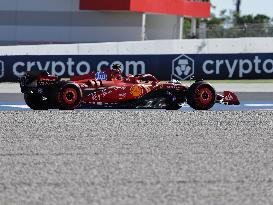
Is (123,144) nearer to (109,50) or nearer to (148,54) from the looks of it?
(148,54)

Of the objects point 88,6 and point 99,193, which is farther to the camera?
point 88,6

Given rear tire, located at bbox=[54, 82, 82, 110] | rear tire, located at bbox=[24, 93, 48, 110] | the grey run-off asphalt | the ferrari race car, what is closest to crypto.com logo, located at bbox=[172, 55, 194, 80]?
the ferrari race car

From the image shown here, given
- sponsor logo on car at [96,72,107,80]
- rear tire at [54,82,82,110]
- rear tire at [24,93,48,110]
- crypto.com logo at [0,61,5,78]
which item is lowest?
crypto.com logo at [0,61,5,78]

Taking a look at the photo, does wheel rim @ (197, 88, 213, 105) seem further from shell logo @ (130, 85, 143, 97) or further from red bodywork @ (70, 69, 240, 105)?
shell logo @ (130, 85, 143, 97)

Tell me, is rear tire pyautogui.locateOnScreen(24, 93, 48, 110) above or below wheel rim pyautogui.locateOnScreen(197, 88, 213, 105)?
below

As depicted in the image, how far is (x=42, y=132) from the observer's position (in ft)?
42.2

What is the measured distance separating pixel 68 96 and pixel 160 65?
11383 mm

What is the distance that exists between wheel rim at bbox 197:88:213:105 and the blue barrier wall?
10028mm

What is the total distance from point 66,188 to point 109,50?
72.3ft

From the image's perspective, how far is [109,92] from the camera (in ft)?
55.1

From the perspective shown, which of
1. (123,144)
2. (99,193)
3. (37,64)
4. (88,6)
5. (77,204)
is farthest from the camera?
(88,6)

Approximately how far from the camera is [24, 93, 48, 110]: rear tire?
55.4 feet

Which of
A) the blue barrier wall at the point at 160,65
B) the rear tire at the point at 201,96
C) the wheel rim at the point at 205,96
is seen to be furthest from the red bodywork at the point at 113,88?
the blue barrier wall at the point at 160,65

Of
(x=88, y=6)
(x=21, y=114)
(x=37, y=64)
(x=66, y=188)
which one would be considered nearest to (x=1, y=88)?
(x=37, y=64)
